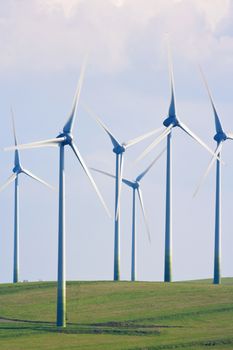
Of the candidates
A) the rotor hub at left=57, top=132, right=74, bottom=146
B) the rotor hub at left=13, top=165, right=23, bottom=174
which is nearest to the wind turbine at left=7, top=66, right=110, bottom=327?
the rotor hub at left=57, top=132, right=74, bottom=146

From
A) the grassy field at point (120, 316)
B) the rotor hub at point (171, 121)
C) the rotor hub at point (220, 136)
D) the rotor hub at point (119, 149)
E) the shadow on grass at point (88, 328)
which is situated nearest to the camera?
the grassy field at point (120, 316)

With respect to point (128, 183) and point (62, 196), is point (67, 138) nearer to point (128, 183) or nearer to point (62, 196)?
point (62, 196)

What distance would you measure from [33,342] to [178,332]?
1230 centimetres

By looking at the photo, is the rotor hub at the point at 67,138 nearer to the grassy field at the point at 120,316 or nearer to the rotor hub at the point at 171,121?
the grassy field at the point at 120,316

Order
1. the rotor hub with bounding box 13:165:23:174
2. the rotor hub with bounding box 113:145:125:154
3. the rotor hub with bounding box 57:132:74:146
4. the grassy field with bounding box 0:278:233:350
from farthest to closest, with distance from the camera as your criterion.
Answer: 1. the rotor hub with bounding box 13:165:23:174
2. the rotor hub with bounding box 113:145:125:154
3. the rotor hub with bounding box 57:132:74:146
4. the grassy field with bounding box 0:278:233:350

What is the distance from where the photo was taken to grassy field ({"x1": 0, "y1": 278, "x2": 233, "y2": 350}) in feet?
338

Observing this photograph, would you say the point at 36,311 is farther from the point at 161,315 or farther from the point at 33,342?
the point at 33,342

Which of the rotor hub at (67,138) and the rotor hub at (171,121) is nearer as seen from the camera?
the rotor hub at (67,138)

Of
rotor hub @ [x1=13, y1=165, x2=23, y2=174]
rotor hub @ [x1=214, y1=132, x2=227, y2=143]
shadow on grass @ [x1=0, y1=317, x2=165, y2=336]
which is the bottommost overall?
shadow on grass @ [x1=0, y1=317, x2=165, y2=336]

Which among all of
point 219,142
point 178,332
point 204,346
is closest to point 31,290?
point 219,142

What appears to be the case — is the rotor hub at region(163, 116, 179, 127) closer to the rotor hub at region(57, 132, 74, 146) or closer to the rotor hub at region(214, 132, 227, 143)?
the rotor hub at region(214, 132, 227, 143)

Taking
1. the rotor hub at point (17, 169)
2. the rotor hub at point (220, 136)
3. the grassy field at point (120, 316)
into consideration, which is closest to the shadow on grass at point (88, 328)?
the grassy field at point (120, 316)

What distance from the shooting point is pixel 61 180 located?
386ft

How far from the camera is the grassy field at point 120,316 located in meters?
103
